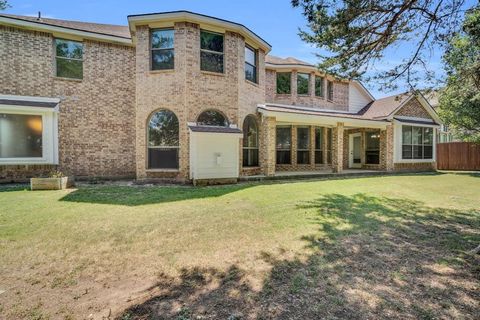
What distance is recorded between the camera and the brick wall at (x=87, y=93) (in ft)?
34.7

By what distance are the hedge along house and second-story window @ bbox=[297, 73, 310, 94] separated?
4.12m

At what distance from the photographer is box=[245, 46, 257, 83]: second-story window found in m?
12.5

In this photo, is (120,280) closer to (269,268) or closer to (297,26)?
(269,268)

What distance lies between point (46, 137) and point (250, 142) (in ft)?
28.5

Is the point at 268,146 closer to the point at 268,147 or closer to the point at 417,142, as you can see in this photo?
the point at 268,147

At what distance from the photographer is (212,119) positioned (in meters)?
11.3

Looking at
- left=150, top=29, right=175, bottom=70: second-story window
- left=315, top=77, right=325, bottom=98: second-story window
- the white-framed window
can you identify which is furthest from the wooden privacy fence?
the white-framed window

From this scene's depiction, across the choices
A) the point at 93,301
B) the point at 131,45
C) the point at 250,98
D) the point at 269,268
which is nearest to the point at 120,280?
the point at 93,301

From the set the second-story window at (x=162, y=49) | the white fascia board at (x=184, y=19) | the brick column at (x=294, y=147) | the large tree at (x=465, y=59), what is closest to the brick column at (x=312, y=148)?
the brick column at (x=294, y=147)

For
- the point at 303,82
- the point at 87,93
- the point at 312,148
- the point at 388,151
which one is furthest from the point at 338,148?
the point at 87,93

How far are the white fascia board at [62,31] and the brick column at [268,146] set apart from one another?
288 inches

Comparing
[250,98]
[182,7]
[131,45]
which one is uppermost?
[182,7]

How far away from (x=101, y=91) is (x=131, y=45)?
8.42 ft

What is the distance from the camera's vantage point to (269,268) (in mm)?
3436
